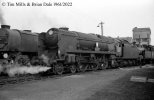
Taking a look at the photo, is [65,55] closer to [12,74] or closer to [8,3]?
[12,74]

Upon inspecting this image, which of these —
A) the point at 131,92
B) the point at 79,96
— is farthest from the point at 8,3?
the point at 131,92

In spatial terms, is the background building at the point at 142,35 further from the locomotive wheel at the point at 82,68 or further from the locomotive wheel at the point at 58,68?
the locomotive wheel at the point at 58,68

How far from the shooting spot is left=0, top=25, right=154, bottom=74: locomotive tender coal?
54.2 ft

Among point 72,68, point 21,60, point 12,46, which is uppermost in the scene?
point 12,46

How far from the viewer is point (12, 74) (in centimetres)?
1586

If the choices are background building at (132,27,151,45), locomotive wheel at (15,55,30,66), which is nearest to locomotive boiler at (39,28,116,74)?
locomotive wheel at (15,55,30,66)

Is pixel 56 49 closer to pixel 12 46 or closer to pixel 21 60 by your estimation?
pixel 21 60

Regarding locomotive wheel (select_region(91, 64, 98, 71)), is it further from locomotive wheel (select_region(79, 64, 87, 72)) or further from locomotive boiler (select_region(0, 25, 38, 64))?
locomotive boiler (select_region(0, 25, 38, 64))

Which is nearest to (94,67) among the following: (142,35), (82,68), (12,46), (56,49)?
(82,68)

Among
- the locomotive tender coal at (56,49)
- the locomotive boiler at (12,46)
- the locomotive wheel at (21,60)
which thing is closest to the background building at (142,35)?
the locomotive tender coal at (56,49)

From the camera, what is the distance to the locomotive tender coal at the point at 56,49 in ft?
54.2

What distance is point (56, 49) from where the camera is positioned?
55.4 ft

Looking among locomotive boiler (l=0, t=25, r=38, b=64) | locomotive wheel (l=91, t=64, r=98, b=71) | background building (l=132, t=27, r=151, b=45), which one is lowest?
locomotive wheel (l=91, t=64, r=98, b=71)

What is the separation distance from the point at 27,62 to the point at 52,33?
9.88 ft
